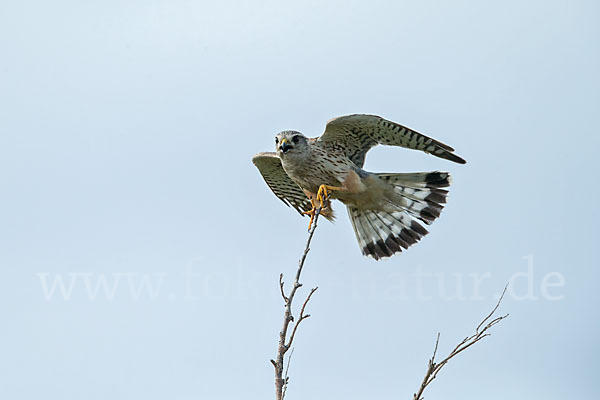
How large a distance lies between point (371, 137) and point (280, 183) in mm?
1294

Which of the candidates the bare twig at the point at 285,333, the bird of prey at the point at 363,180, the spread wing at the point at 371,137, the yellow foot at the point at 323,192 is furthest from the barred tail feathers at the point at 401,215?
the bare twig at the point at 285,333

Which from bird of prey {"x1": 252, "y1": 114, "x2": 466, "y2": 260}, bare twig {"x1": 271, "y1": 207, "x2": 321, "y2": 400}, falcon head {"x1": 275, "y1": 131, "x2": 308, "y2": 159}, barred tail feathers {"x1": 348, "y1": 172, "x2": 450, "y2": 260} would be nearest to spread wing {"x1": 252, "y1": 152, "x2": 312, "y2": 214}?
bird of prey {"x1": 252, "y1": 114, "x2": 466, "y2": 260}

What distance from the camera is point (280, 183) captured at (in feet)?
24.0

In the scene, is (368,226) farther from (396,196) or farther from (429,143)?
(429,143)

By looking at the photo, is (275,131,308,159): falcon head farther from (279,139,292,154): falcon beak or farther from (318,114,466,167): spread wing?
(318,114,466,167): spread wing

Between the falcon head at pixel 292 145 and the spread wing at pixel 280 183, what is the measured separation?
83 centimetres

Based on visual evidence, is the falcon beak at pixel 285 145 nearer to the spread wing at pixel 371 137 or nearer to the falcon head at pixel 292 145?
the falcon head at pixel 292 145

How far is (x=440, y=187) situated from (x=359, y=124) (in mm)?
1020

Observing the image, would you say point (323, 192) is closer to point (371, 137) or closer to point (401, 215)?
point (371, 137)

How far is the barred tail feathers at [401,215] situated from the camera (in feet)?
Answer: 21.6

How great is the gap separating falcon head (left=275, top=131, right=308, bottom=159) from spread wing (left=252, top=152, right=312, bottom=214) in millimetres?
833

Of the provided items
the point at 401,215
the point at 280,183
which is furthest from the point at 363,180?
the point at 280,183

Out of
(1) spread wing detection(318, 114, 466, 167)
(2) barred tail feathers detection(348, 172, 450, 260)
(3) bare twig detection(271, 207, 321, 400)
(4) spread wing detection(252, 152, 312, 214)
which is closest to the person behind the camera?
(3) bare twig detection(271, 207, 321, 400)

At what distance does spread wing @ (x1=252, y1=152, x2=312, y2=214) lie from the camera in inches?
277
